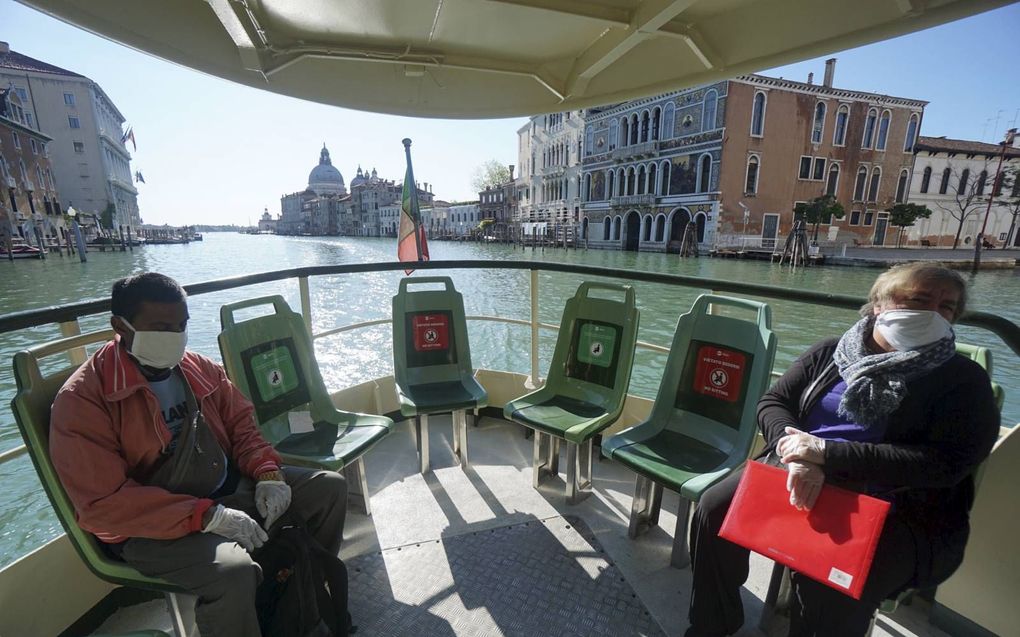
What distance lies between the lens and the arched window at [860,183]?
102ft

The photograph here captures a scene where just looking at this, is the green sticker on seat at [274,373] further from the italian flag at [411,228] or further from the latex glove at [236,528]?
the italian flag at [411,228]

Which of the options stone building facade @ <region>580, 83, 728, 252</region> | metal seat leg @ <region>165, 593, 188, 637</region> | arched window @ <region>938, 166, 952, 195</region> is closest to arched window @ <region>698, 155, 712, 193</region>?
stone building facade @ <region>580, 83, 728, 252</region>

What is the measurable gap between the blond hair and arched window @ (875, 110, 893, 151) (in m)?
40.2

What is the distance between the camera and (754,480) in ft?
4.55

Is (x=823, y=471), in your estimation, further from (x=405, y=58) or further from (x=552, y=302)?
(x=552, y=302)

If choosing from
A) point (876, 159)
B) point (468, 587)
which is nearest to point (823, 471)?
point (468, 587)

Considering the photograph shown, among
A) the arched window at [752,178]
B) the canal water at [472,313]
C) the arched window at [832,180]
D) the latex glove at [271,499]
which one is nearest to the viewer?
the latex glove at [271,499]

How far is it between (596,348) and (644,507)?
892 mm

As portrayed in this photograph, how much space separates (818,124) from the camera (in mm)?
29625

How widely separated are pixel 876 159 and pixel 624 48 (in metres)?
40.1

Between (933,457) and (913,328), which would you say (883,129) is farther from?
(933,457)

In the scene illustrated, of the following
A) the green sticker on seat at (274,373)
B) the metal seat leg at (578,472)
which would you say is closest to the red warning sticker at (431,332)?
the green sticker on seat at (274,373)

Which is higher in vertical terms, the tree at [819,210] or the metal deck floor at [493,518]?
the tree at [819,210]

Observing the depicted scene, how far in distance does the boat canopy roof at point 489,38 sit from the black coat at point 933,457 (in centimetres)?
116
